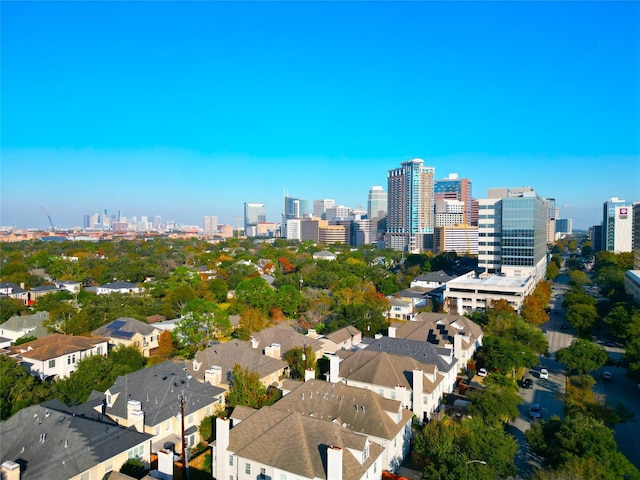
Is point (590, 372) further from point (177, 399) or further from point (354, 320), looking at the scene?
point (177, 399)

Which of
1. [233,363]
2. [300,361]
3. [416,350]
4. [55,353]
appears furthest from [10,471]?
[416,350]

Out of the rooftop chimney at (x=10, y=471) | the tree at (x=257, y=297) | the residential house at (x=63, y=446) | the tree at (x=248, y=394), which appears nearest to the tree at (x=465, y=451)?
the tree at (x=248, y=394)

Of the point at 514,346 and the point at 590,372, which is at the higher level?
the point at 514,346

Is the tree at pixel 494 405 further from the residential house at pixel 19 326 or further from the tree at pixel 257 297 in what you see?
the residential house at pixel 19 326

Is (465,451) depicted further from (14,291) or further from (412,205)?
(412,205)

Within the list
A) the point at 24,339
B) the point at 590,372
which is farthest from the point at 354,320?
the point at 24,339
